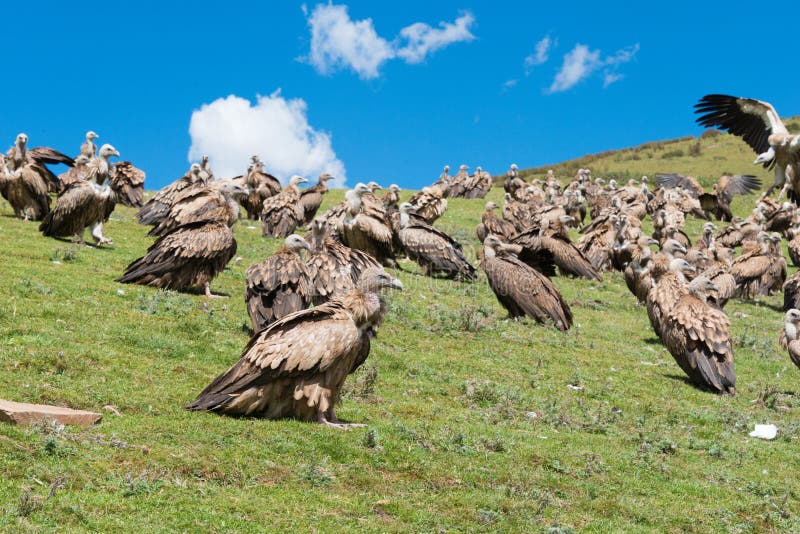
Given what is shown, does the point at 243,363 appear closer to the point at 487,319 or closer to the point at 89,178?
the point at 487,319

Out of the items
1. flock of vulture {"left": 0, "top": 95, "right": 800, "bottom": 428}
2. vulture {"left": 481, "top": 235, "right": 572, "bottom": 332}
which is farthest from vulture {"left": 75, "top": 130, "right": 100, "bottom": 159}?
vulture {"left": 481, "top": 235, "right": 572, "bottom": 332}

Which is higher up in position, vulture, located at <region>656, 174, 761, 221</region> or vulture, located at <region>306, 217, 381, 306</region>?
vulture, located at <region>656, 174, 761, 221</region>

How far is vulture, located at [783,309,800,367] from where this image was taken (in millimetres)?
13828

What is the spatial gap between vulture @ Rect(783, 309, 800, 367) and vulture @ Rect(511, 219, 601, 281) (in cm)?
860

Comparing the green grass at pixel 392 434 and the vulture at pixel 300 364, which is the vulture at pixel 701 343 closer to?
the green grass at pixel 392 434

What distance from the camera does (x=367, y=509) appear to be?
6.86 meters

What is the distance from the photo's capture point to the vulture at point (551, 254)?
22812 mm

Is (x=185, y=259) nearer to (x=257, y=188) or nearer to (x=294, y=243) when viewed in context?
(x=294, y=243)

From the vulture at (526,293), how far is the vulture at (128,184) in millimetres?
14575

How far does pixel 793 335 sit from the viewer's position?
14.1 metres

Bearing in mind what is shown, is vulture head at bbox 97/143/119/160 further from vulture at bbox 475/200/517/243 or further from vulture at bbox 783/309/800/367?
vulture at bbox 783/309/800/367

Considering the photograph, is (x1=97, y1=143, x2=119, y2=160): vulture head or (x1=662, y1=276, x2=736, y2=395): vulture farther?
(x1=97, y1=143, x2=119, y2=160): vulture head

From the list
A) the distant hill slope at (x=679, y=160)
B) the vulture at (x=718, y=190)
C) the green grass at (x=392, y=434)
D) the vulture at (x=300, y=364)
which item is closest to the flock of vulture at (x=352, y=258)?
the vulture at (x=300, y=364)

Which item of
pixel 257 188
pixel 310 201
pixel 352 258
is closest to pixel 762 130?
pixel 352 258
